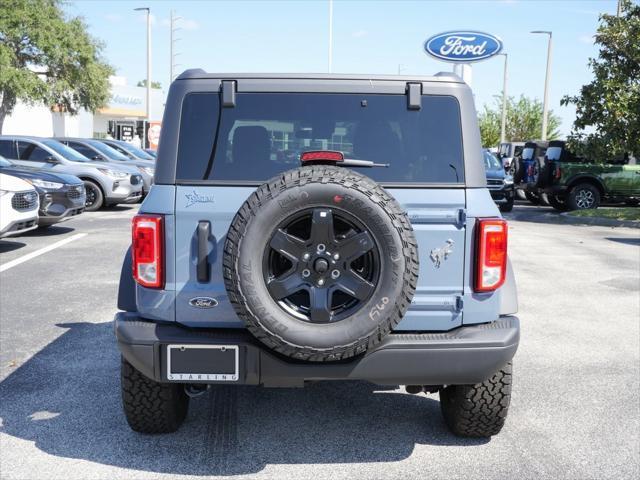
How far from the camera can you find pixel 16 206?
33.7 feet

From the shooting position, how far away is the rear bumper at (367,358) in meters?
3.46

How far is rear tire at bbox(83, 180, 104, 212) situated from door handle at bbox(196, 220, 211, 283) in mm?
13909

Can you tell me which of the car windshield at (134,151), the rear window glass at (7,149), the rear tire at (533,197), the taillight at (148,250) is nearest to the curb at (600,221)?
the rear tire at (533,197)

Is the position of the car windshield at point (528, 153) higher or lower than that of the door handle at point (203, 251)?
higher

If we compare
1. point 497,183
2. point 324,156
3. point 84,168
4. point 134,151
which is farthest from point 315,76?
point 134,151

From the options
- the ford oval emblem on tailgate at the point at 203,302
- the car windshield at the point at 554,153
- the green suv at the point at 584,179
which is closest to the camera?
the ford oval emblem on tailgate at the point at 203,302

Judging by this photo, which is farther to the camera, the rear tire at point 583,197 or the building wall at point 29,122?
the building wall at point 29,122

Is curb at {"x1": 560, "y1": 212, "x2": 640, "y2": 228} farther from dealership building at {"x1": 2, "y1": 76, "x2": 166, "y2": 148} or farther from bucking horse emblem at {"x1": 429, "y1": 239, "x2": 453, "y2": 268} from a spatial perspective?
dealership building at {"x1": 2, "y1": 76, "x2": 166, "y2": 148}

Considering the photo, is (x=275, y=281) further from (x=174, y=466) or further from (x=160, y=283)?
(x=174, y=466)

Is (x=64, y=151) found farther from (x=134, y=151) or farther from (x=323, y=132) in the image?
(x=323, y=132)

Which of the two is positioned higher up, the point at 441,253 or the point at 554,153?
the point at 554,153

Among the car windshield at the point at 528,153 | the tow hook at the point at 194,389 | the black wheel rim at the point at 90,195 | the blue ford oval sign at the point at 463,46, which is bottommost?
the black wheel rim at the point at 90,195

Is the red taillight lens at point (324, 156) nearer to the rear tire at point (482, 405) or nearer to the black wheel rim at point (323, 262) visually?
the black wheel rim at point (323, 262)

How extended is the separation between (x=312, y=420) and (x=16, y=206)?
289 inches
